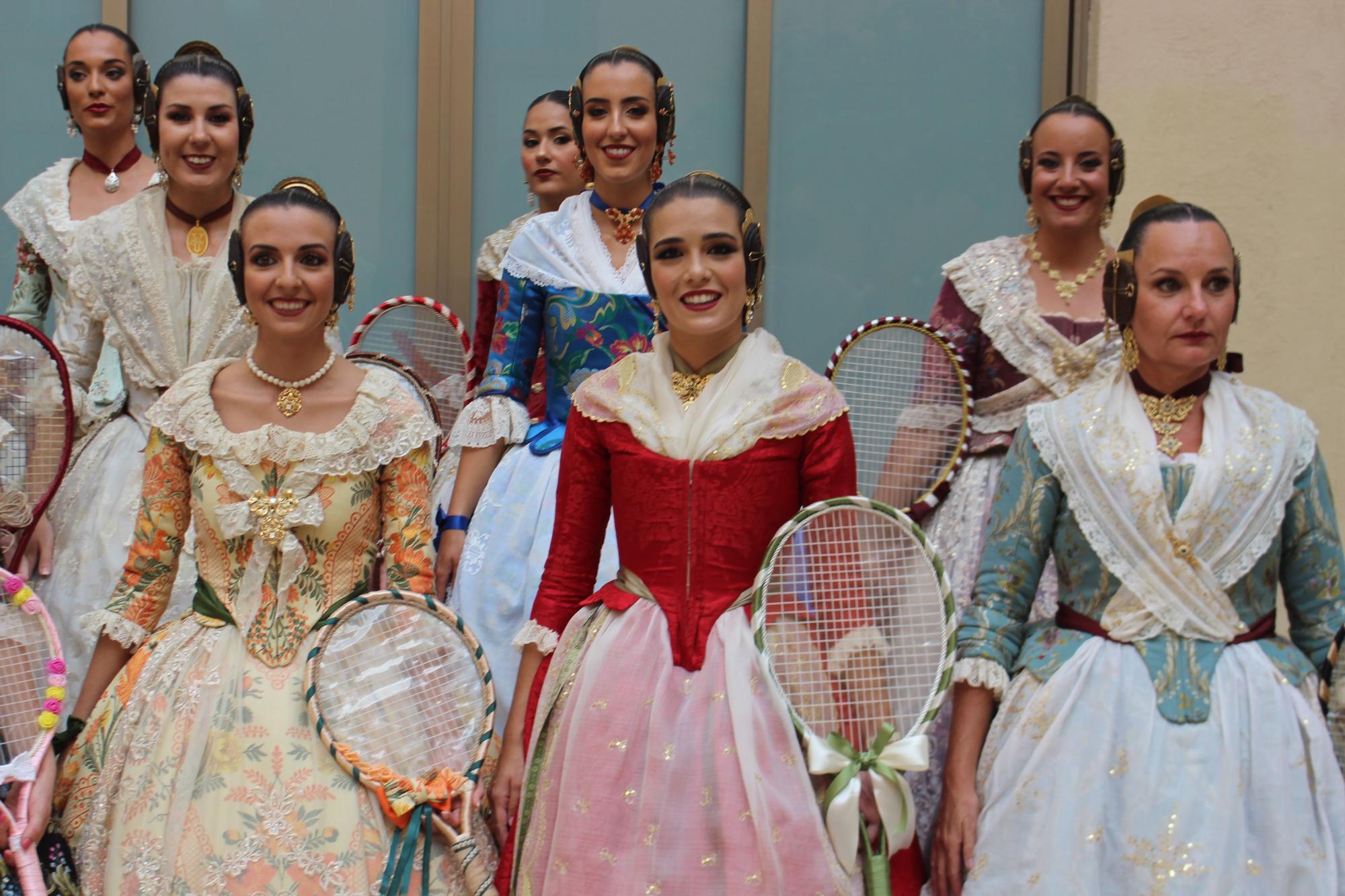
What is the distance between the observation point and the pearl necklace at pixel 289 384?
387 centimetres

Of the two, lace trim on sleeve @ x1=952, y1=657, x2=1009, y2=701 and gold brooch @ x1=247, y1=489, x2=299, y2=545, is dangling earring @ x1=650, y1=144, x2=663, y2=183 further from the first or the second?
lace trim on sleeve @ x1=952, y1=657, x2=1009, y2=701

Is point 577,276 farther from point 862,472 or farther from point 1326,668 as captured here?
point 1326,668

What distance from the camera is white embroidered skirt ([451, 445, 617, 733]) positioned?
4.41 metres

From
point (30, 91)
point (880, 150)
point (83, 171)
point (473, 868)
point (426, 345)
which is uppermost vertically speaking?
point (30, 91)

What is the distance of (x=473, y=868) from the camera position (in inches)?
139

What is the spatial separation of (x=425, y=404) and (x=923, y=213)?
298cm

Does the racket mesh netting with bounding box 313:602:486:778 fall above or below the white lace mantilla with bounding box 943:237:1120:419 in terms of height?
below

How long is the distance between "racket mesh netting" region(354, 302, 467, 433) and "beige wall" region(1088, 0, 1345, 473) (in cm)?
288

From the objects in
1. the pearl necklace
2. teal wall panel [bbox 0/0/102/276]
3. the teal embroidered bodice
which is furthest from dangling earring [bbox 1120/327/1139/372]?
teal wall panel [bbox 0/0/102/276]

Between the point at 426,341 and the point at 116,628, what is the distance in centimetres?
173

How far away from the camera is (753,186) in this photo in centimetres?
672

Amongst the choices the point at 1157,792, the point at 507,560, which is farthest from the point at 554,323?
the point at 1157,792

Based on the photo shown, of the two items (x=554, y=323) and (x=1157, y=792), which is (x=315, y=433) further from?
(x=1157, y=792)

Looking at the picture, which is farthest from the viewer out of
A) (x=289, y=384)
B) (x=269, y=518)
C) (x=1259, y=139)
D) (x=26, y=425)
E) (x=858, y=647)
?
(x=1259, y=139)
